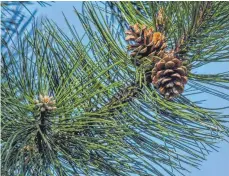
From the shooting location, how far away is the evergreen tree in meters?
0.64

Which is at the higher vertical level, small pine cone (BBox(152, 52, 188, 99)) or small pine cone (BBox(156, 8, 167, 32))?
small pine cone (BBox(156, 8, 167, 32))

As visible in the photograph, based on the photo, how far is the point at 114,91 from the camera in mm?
712

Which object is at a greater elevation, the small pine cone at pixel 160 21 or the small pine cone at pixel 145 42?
the small pine cone at pixel 160 21

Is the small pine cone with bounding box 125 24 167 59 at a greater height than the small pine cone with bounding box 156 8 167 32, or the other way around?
the small pine cone with bounding box 156 8 167 32

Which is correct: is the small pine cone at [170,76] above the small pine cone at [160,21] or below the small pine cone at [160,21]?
below

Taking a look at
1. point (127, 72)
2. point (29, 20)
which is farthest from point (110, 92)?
point (29, 20)

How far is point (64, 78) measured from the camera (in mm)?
676

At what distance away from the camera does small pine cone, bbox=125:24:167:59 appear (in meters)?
0.69

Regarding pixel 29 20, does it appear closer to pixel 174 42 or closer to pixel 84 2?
pixel 84 2

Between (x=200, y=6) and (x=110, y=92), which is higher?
(x=200, y=6)

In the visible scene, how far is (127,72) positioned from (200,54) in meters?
0.10

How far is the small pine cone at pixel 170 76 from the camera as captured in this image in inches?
26.0

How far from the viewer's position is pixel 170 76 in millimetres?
663

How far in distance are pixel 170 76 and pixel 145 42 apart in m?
0.06
